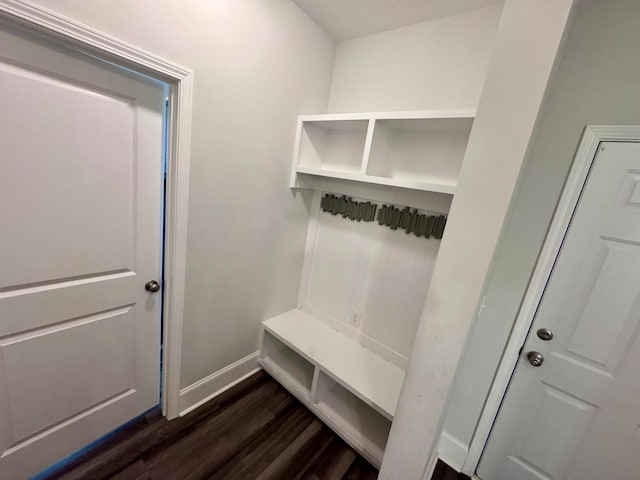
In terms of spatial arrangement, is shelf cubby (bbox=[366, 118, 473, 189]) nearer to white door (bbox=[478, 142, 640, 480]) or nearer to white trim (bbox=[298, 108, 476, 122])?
white trim (bbox=[298, 108, 476, 122])

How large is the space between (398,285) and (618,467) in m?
1.27

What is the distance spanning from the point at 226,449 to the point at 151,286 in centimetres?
107

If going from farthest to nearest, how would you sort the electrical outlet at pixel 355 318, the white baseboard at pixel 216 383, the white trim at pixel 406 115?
the electrical outlet at pixel 355 318, the white baseboard at pixel 216 383, the white trim at pixel 406 115

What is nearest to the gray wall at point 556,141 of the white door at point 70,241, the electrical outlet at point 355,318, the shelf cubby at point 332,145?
the electrical outlet at point 355,318

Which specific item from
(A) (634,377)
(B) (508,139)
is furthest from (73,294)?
(A) (634,377)

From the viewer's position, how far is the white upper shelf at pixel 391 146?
140 centimetres

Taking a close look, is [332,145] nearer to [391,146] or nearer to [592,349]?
[391,146]

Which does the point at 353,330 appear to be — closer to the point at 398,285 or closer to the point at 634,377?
the point at 398,285

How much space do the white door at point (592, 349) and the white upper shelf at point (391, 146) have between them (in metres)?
0.62

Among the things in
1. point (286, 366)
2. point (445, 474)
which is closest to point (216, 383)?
point (286, 366)

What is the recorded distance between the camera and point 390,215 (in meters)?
1.74

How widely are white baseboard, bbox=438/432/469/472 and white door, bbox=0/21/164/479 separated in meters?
1.98

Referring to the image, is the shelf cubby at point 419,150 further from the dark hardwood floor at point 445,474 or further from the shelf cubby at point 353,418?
the dark hardwood floor at point 445,474

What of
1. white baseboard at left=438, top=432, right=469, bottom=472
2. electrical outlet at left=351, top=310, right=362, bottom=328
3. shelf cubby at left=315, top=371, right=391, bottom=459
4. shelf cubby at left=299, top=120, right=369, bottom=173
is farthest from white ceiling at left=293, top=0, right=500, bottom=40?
white baseboard at left=438, top=432, right=469, bottom=472
